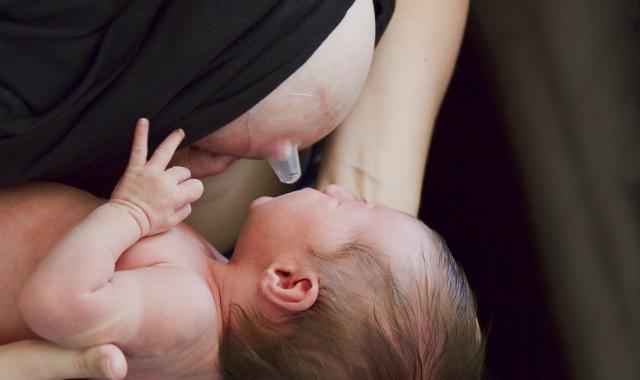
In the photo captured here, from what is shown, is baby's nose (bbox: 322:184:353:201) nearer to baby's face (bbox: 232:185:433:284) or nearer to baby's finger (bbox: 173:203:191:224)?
baby's face (bbox: 232:185:433:284)

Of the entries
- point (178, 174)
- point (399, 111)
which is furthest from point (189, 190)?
point (399, 111)

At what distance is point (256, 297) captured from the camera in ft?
2.49

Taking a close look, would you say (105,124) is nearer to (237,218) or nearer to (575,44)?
(237,218)

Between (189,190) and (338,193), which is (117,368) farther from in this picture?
(338,193)

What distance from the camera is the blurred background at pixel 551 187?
0.83 meters

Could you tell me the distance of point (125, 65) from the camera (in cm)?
70

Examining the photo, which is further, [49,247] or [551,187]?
[551,187]

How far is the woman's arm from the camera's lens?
955 mm

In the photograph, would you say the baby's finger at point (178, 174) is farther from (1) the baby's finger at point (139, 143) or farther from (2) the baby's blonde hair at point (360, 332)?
(2) the baby's blonde hair at point (360, 332)

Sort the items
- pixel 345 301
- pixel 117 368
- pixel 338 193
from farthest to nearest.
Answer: pixel 338 193 → pixel 345 301 → pixel 117 368

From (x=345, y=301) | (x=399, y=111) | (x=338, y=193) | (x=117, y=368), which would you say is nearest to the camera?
(x=117, y=368)

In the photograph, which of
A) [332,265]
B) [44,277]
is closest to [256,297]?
[332,265]

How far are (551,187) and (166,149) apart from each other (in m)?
0.45

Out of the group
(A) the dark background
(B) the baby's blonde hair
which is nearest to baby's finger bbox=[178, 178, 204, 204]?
(B) the baby's blonde hair
